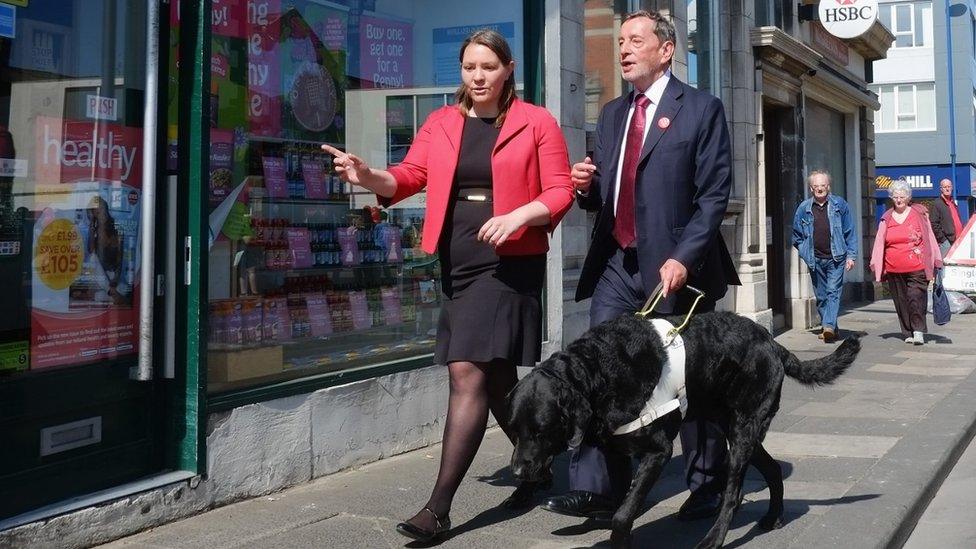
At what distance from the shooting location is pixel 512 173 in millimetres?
4496

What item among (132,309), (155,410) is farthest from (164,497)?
(132,309)

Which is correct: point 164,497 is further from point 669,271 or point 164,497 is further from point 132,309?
point 669,271

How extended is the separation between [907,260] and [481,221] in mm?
9088

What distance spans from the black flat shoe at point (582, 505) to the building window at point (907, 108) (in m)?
42.1

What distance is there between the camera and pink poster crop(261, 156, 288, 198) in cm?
570

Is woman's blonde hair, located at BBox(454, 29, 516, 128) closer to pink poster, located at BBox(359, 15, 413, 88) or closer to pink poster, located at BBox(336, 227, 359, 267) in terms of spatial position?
pink poster, located at BBox(336, 227, 359, 267)

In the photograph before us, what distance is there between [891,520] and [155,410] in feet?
10.7

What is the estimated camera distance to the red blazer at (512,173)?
14.7ft

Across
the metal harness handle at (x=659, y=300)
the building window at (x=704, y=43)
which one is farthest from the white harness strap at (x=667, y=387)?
the building window at (x=704, y=43)

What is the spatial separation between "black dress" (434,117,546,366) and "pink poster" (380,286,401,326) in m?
2.08

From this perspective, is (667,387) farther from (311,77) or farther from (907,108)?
(907,108)

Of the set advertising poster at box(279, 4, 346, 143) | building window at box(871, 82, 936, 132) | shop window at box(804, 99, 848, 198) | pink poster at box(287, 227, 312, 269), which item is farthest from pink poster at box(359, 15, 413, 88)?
building window at box(871, 82, 936, 132)

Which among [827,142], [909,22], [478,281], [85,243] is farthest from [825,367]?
[909,22]

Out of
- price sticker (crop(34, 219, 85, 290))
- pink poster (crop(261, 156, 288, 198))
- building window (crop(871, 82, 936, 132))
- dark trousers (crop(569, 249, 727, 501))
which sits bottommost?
dark trousers (crop(569, 249, 727, 501))
